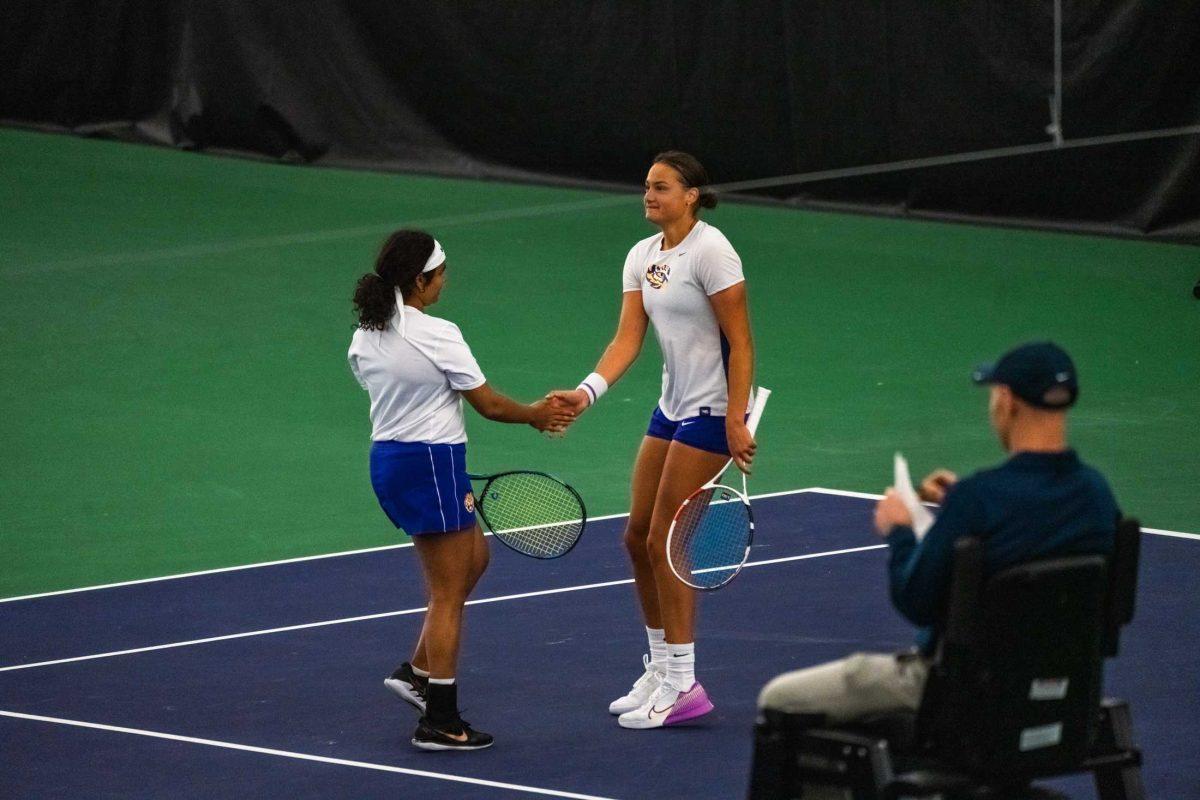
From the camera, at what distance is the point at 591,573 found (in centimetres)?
923

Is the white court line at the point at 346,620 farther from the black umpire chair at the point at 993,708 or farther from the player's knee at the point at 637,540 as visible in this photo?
the black umpire chair at the point at 993,708

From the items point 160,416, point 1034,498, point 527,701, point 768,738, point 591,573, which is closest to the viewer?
point 1034,498

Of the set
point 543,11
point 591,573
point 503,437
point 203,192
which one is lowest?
point 591,573

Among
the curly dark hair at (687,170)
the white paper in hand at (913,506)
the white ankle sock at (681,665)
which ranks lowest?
the white ankle sock at (681,665)

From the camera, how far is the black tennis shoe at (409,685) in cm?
732

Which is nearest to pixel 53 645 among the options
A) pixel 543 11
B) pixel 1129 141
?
pixel 1129 141

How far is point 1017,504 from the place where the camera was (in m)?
4.89

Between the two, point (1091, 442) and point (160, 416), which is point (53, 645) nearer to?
point (160, 416)

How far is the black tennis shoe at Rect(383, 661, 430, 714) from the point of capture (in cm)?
732

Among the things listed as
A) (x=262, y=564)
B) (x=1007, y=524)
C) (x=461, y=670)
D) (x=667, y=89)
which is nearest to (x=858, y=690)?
(x=1007, y=524)

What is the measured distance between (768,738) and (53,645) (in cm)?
401

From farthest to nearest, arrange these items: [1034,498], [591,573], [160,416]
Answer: [160,416]
[591,573]
[1034,498]

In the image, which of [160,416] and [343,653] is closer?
[343,653]

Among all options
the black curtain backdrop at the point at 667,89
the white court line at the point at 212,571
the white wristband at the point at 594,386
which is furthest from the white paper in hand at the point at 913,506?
the black curtain backdrop at the point at 667,89
